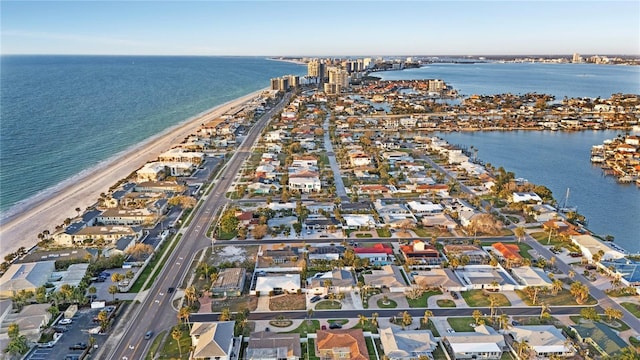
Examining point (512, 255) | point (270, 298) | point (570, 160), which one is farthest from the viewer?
point (570, 160)

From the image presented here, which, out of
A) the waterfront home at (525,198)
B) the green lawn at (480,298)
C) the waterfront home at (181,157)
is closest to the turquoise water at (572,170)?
the waterfront home at (525,198)

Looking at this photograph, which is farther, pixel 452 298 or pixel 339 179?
pixel 339 179

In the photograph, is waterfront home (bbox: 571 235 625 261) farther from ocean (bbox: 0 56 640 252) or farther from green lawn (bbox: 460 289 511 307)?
green lawn (bbox: 460 289 511 307)

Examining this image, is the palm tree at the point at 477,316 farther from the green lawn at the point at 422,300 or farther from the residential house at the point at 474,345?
the green lawn at the point at 422,300

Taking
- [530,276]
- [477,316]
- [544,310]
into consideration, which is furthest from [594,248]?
[477,316]

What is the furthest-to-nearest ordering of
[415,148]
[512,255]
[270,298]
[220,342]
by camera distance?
[415,148] < [512,255] < [270,298] < [220,342]

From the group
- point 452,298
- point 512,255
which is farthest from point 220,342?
point 512,255

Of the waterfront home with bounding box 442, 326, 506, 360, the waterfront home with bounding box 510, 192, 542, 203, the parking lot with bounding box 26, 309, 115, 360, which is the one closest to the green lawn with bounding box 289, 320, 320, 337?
the waterfront home with bounding box 442, 326, 506, 360

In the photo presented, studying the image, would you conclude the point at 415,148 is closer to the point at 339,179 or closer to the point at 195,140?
the point at 339,179
